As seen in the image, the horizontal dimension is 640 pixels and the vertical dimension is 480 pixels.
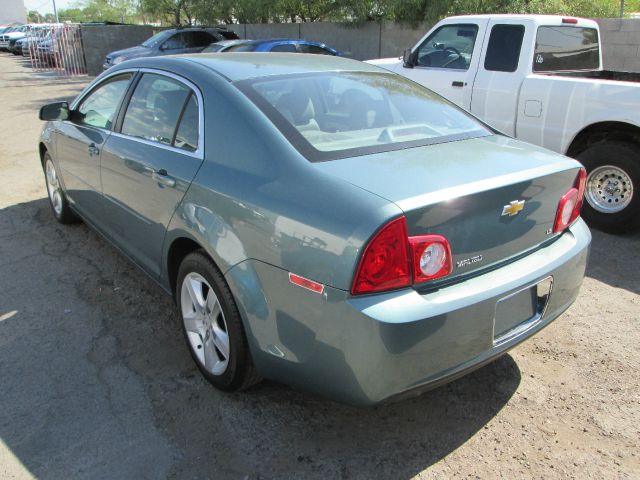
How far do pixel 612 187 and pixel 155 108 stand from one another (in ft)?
13.9

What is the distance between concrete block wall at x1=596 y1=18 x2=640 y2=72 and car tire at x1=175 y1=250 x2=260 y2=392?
34.3 ft

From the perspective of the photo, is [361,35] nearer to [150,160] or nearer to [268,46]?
[268,46]

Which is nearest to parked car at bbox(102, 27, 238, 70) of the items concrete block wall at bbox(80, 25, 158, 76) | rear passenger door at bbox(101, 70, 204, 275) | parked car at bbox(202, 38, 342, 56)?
parked car at bbox(202, 38, 342, 56)

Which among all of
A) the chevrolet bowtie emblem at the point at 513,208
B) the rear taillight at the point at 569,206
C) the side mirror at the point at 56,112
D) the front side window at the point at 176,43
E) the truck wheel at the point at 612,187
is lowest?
the truck wheel at the point at 612,187

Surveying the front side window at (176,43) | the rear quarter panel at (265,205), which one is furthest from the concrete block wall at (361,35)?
the rear quarter panel at (265,205)

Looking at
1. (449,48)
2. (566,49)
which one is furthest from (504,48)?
(566,49)

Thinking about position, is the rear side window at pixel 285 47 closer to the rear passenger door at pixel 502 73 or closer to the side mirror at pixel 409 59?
the side mirror at pixel 409 59

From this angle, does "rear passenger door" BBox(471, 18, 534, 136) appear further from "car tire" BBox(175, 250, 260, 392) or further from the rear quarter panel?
"car tire" BBox(175, 250, 260, 392)

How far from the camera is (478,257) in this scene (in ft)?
7.74

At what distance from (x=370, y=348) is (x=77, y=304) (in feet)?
8.70

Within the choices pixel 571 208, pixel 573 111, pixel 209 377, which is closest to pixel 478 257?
pixel 571 208

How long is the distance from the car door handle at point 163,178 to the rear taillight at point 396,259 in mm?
1365

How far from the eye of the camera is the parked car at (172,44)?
1622 centimetres

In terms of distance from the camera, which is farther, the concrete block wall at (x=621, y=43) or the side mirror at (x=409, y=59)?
the concrete block wall at (x=621, y=43)
